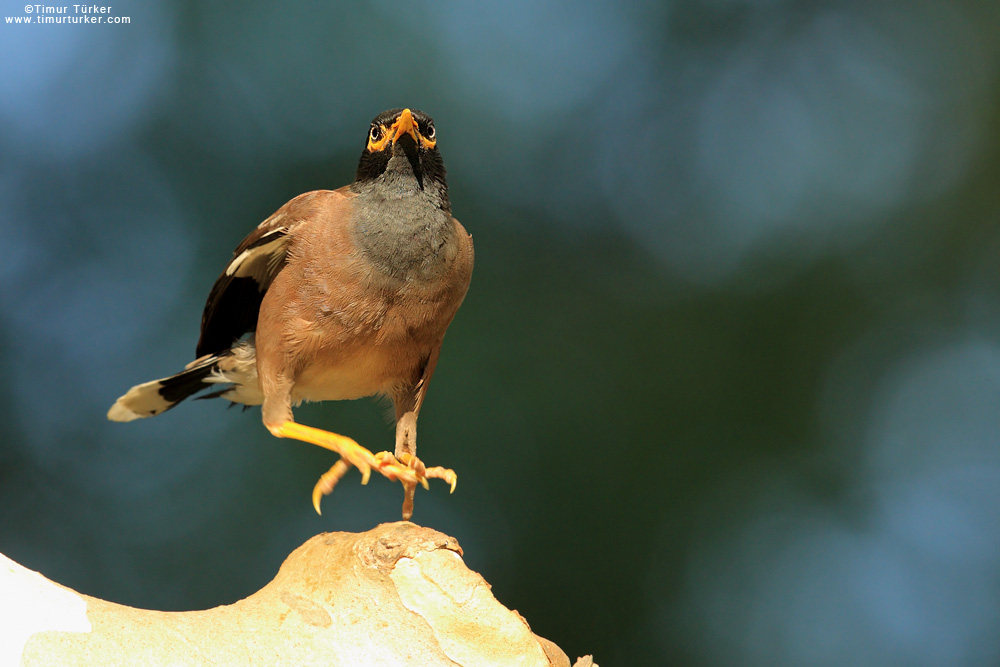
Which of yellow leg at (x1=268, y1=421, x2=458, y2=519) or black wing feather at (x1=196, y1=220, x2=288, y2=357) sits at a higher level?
black wing feather at (x1=196, y1=220, x2=288, y2=357)

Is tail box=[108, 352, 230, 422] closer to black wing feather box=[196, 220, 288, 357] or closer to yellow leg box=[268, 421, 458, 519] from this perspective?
black wing feather box=[196, 220, 288, 357]

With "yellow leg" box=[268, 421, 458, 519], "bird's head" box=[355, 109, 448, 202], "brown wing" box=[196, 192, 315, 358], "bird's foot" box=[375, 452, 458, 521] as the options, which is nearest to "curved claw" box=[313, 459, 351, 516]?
"yellow leg" box=[268, 421, 458, 519]

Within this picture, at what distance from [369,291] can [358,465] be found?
512 mm

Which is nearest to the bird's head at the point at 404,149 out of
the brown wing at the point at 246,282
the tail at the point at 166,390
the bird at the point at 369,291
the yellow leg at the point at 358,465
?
Result: the bird at the point at 369,291

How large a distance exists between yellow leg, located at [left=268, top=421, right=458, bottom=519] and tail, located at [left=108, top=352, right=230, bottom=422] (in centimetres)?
62

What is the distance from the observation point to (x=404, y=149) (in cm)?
275

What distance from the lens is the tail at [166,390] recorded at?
10.8ft

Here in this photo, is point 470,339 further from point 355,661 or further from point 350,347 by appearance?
point 355,661

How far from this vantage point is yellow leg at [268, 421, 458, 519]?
8.43 ft

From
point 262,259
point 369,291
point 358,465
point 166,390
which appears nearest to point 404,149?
point 369,291

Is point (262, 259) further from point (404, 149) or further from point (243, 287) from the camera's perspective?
point (404, 149)

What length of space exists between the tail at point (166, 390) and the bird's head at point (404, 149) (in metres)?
1.00

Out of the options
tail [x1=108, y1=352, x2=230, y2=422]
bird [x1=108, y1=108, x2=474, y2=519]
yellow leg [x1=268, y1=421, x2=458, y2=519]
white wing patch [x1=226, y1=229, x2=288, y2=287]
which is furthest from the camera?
tail [x1=108, y1=352, x2=230, y2=422]

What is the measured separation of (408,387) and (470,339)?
1830 millimetres
